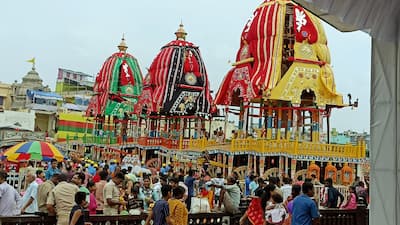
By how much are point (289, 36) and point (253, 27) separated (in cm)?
174

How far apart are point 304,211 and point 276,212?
0.53m

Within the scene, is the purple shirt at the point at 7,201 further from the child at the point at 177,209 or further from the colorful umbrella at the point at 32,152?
the colorful umbrella at the point at 32,152

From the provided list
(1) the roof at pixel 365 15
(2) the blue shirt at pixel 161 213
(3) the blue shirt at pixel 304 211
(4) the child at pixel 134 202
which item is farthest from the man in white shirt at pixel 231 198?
(1) the roof at pixel 365 15

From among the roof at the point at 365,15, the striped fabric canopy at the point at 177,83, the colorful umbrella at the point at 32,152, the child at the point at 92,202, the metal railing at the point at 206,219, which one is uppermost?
the striped fabric canopy at the point at 177,83

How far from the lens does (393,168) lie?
17.9 feet

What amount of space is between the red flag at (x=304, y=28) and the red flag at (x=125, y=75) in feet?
61.1

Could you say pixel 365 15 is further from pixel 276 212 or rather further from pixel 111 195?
pixel 111 195

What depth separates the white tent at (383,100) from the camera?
542 centimetres

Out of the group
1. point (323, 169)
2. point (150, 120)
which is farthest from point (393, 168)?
point (150, 120)

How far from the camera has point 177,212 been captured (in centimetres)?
714

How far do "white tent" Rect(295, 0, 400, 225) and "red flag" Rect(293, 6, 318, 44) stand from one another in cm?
1987

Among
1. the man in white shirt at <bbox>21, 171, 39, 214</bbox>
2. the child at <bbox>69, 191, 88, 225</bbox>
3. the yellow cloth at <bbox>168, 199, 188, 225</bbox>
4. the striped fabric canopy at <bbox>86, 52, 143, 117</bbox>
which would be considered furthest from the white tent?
the striped fabric canopy at <bbox>86, 52, 143, 117</bbox>

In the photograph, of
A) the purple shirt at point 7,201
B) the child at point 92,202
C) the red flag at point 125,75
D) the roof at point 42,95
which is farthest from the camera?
the roof at point 42,95

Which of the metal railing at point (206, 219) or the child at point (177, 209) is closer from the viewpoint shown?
the child at point (177, 209)
